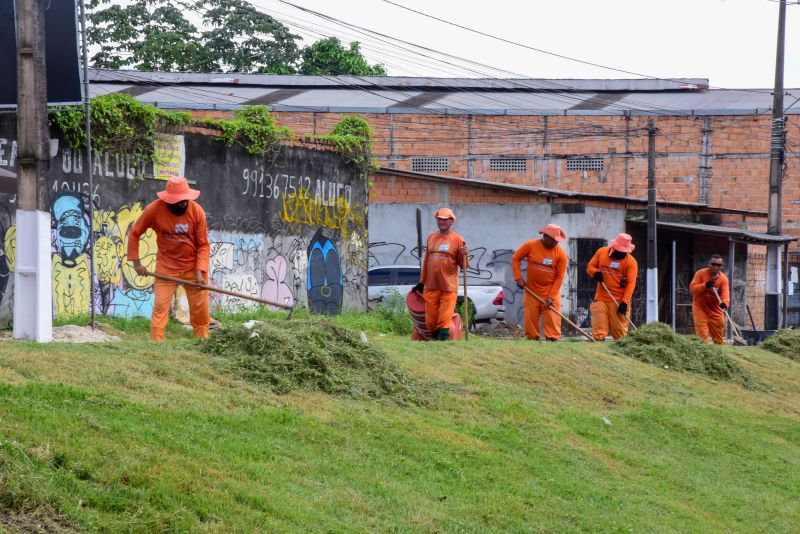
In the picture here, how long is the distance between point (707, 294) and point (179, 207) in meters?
10.9

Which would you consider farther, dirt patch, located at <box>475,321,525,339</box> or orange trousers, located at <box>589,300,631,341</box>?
dirt patch, located at <box>475,321,525,339</box>

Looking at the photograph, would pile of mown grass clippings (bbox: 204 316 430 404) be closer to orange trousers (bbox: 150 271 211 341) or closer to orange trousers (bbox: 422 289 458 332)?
orange trousers (bbox: 150 271 211 341)

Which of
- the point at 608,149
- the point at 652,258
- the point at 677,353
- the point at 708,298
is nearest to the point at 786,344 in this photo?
the point at 708,298

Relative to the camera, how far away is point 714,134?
114 ft

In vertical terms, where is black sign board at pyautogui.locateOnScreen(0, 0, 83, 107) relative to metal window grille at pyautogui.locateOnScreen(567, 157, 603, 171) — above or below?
above

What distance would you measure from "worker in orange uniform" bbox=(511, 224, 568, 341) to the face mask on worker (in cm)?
557

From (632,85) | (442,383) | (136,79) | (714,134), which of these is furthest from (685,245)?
(442,383)

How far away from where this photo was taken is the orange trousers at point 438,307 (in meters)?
13.8

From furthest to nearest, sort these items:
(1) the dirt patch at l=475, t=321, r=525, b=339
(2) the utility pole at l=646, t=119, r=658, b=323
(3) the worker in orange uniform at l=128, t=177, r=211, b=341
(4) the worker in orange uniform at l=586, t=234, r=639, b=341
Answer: (2) the utility pole at l=646, t=119, r=658, b=323
(1) the dirt patch at l=475, t=321, r=525, b=339
(4) the worker in orange uniform at l=586, t=234, r=639, b=341
(3) the worker in orange uniform at l=128, t=177, r=211, b=341

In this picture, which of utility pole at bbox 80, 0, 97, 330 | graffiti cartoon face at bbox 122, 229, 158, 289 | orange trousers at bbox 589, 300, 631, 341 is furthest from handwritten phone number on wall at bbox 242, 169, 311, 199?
orange trousers at bbox 589, 300, 631, 341

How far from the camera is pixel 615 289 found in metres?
17.1

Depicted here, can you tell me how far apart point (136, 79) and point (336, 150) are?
19756mm

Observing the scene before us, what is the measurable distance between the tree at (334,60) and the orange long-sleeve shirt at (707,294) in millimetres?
28454

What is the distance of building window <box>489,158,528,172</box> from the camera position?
3578cm
